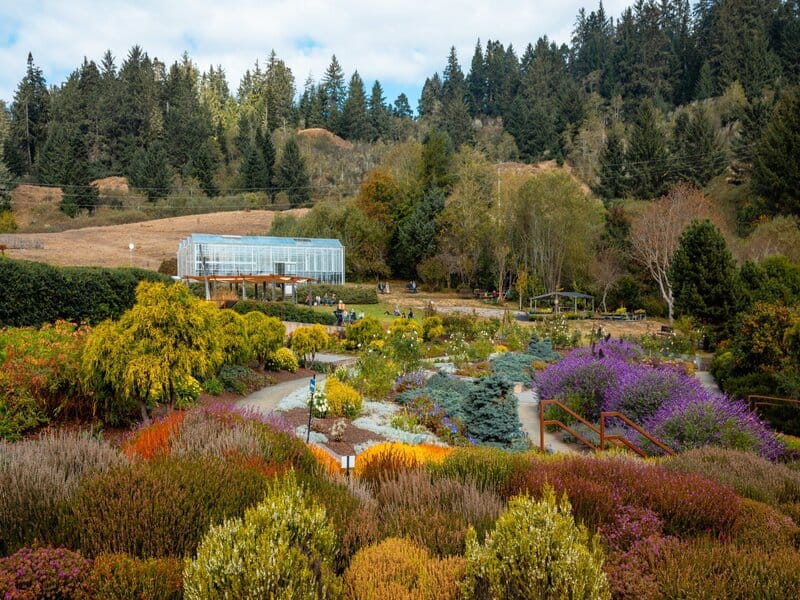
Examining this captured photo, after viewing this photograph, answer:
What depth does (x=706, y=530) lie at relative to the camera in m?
4.32

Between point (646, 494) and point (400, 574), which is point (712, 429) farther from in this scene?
point (400, 574)

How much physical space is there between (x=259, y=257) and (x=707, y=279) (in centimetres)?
3074

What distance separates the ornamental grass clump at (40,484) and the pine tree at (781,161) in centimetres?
4684

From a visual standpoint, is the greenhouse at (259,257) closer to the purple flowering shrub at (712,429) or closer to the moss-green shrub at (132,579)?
the purple flowering shrub at (712,429)

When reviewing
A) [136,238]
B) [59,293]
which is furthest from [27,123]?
[59,293]

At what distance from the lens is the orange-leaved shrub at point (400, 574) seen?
3080 millimetres

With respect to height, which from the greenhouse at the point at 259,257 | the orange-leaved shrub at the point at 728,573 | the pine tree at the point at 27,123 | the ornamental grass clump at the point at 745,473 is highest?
the pine tree at the point at 27,123

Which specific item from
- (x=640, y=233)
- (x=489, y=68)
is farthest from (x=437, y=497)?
(x=489, y=68)

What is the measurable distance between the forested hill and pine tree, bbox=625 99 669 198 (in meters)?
0.14

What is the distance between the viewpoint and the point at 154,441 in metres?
5.29

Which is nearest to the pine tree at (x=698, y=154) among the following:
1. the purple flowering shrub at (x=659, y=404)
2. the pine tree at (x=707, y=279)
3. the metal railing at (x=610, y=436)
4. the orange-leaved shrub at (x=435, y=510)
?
the pine tree at (x=707, y=279)

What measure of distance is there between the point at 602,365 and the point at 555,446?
245cm

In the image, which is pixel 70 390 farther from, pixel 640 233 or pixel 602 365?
pixel 640 233

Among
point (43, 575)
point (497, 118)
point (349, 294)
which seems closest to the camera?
point (43, 575)
